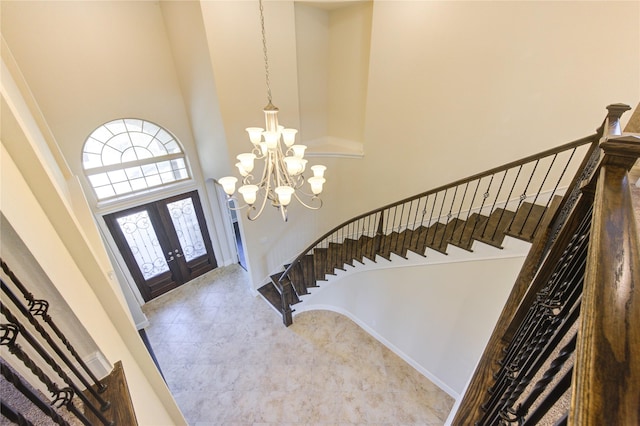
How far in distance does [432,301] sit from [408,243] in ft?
2.63

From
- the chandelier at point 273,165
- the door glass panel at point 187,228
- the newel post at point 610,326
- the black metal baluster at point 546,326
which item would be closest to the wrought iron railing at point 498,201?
the black metal baluster at point 546,326

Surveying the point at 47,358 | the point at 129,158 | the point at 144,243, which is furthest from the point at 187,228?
the point at 47,358

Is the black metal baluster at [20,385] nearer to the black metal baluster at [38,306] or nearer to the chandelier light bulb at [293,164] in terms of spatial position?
the black metal baluster at [38,306]

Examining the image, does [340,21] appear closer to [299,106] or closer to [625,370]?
[299,106]

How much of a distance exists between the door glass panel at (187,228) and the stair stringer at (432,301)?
2.51 m

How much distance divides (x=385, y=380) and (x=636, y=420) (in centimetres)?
391

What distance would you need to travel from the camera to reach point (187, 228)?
504 cm

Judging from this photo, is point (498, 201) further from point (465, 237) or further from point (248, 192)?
point (248, 192)

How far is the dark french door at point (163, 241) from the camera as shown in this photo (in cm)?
433

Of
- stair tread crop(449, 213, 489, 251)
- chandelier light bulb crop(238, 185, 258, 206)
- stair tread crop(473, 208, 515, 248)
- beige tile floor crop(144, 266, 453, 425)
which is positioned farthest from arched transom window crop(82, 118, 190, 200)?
stair tread crop(473, 208, 515, 248)

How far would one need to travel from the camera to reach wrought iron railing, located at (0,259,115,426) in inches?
26.9

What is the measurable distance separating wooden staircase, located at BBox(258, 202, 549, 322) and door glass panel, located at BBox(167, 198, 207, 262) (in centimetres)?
165

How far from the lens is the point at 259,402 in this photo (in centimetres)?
335

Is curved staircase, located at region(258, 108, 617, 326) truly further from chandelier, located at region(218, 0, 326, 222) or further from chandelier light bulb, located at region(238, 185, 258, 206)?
chandelier light bulb, located at region(238, 185, 258, 206)
